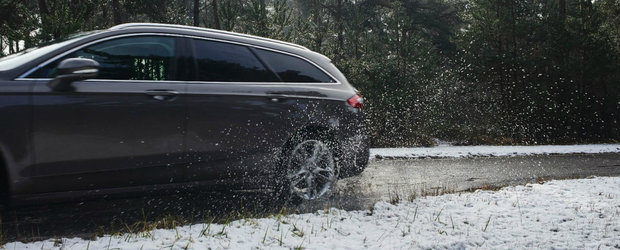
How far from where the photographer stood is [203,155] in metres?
4.52

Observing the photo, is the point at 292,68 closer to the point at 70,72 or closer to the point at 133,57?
the point at 133,57

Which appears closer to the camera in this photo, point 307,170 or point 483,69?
point 307,170

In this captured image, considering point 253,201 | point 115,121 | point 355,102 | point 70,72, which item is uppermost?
point 70,72

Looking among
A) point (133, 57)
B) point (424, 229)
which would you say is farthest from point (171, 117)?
point (424, 229)

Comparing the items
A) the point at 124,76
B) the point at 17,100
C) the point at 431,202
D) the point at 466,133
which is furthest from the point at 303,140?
the point at 466,133

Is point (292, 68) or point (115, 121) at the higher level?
point (292, 68)

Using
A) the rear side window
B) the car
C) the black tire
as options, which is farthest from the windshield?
the black tire

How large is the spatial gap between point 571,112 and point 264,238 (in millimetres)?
22316

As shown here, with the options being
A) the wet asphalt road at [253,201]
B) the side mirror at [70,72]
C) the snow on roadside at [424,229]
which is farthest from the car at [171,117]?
the snow on roadside at [424,229]

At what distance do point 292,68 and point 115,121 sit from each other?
1970mm

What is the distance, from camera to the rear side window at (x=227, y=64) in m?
4.66

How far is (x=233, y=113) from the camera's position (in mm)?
4684

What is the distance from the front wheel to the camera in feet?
16.9

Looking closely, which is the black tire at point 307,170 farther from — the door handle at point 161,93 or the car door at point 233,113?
the door handle at point 161,93
